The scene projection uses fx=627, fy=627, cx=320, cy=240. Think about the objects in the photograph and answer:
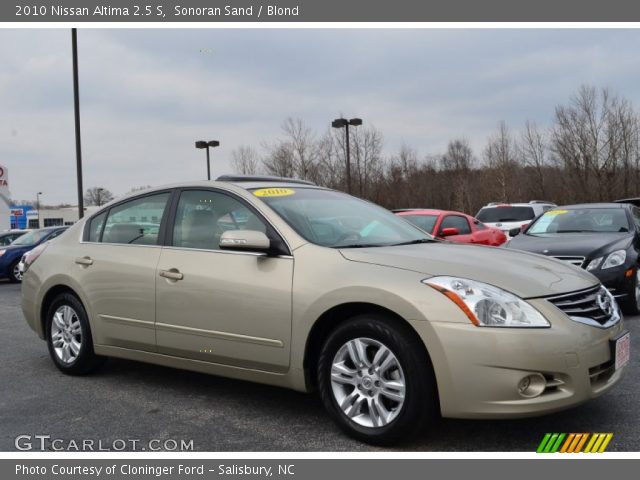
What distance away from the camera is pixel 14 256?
52.8ft

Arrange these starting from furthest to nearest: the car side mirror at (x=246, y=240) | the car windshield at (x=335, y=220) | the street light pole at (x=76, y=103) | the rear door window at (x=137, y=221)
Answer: the street light pole at (x=76, y=103)
the rear door window at (x=137, y=221)
the car windshield at (x=335, y=220)
the car side mirror at (x=246, y=240)

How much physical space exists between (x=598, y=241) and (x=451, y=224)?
14.1 ft

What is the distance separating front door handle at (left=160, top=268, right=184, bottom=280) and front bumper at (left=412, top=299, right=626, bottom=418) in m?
1.84

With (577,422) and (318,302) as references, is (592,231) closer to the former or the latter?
(577,422)

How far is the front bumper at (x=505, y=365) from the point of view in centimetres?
319

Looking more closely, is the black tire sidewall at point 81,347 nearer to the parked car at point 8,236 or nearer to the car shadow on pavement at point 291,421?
the car shadow on pavement at point 291,421

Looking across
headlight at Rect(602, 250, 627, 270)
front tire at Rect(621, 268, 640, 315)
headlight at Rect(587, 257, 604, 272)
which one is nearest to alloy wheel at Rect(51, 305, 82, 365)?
headlight at Rect(587, 257, 604, 272)

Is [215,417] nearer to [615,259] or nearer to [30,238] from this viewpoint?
[615,259]

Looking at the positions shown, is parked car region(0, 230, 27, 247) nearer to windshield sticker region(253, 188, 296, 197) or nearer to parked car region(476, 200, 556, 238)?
parked car region(476, 200, 556, 238)

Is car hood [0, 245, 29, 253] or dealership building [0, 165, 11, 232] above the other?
dealership building [0, 165, 11, 232]

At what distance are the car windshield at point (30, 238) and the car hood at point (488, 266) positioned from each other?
15.1 metres

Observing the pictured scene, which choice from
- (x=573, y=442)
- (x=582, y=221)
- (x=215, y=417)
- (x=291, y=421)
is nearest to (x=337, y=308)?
(x=291, y=421)

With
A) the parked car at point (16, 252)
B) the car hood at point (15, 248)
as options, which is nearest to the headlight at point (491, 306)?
the parked car at point (16, 252)

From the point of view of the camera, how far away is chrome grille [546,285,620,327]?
11.3 ft
